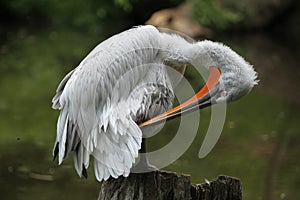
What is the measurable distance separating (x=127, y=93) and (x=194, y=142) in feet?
15.1

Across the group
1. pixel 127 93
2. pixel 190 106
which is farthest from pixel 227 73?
pixel 127 93

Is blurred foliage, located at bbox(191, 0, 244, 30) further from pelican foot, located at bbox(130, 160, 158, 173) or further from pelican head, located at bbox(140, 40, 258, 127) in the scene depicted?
pelican foot, located at bbox(130, 160, 158, 173)

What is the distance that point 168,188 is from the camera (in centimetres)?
531

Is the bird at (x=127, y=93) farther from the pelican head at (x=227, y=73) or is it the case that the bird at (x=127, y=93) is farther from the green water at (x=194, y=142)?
the green water at (x=194, y=142)

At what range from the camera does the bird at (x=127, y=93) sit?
17.3 ft

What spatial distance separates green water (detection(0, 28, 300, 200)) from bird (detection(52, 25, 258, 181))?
2552 mm

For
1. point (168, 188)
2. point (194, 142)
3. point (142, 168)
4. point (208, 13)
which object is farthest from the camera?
point (208, 13)

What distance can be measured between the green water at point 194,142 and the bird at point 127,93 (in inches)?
100

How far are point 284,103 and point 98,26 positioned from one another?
14.0 meters

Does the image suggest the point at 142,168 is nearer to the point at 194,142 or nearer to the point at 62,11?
the point at 194,142

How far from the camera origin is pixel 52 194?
7.96 m

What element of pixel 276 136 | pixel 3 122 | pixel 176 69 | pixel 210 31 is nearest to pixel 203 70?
pixel 176 69

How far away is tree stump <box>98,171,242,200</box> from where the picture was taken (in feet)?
17.4

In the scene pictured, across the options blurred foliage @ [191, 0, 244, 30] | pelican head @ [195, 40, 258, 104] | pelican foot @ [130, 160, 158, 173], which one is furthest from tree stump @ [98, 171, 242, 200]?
blurred foliage @ [191, 0, 244, 30]
